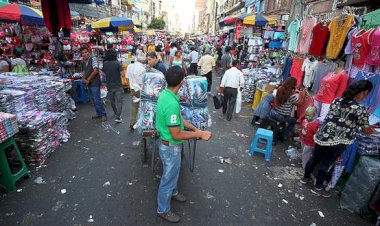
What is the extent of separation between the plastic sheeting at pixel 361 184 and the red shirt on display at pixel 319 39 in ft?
10.7

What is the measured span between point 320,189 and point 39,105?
620 centimetres

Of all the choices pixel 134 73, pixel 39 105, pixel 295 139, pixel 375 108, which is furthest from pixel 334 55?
pixel 39 105

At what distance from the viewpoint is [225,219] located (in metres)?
3.30

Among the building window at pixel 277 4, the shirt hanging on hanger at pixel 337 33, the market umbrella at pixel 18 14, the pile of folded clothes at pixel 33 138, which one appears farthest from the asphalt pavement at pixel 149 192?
the building window at pixel 277 4

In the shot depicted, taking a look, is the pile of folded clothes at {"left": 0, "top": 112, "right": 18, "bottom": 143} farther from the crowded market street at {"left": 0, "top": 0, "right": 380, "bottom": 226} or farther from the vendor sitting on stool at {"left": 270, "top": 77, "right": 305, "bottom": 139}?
the vendor sitting on stool at {"left": 270, "top": 77, "right": 305, "bottom": 139}

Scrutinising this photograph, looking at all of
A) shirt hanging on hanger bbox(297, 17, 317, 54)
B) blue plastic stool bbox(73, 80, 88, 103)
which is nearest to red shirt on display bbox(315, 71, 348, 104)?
shirt hanging on hanger bbox(297, 17, 317, 54)

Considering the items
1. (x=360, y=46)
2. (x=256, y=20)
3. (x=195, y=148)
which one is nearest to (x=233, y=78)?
(x=195, y=148)

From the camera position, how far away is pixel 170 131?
2.63 meters

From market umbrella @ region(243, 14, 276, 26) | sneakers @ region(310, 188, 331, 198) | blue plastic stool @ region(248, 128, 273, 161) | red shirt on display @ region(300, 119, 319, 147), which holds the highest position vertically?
market umbrella @ region(243, 14, 276, 26)

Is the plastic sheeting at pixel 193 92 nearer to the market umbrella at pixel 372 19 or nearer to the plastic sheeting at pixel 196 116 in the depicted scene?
the plastic sheeting at pixel 196 116

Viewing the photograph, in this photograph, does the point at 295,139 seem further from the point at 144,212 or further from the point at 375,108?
the point at 144,212

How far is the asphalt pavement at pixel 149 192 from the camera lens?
3260mm

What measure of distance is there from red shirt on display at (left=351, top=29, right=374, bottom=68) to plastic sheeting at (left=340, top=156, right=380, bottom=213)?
6.60ft

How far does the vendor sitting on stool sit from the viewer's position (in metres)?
5.58
